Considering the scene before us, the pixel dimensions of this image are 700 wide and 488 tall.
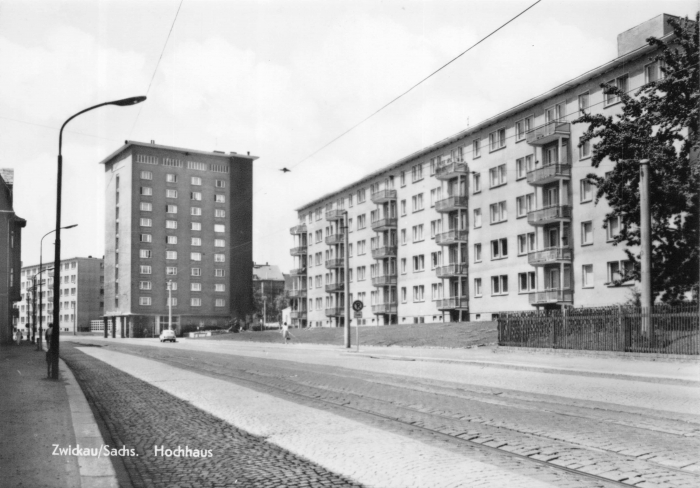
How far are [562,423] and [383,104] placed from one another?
41.8 feet

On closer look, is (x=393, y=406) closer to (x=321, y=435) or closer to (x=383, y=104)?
(x=321, y=435)

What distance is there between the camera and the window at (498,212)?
5179 cm

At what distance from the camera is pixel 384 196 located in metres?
67.0

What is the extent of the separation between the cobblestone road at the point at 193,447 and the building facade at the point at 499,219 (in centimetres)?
2520

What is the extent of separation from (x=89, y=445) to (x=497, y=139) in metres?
47.2

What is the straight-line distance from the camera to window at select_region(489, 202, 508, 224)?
51.8 metres

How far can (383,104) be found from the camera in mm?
20391

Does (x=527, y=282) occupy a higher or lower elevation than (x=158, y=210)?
lower

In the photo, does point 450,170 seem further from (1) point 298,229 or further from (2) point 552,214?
(1) point 298,229

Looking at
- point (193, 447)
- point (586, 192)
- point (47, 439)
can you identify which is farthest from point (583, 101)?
point (47, 439)

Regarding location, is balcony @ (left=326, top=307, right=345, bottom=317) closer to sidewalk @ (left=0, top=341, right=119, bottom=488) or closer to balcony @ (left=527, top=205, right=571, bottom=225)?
balcony @ (left=527, top=205, right=571, bottom=225)

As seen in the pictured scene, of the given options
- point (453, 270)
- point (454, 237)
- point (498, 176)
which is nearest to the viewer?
point (498, 176)

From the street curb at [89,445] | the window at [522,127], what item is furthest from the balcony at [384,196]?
the street curb at [89,445]

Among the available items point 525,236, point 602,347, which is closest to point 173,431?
point 602,347
